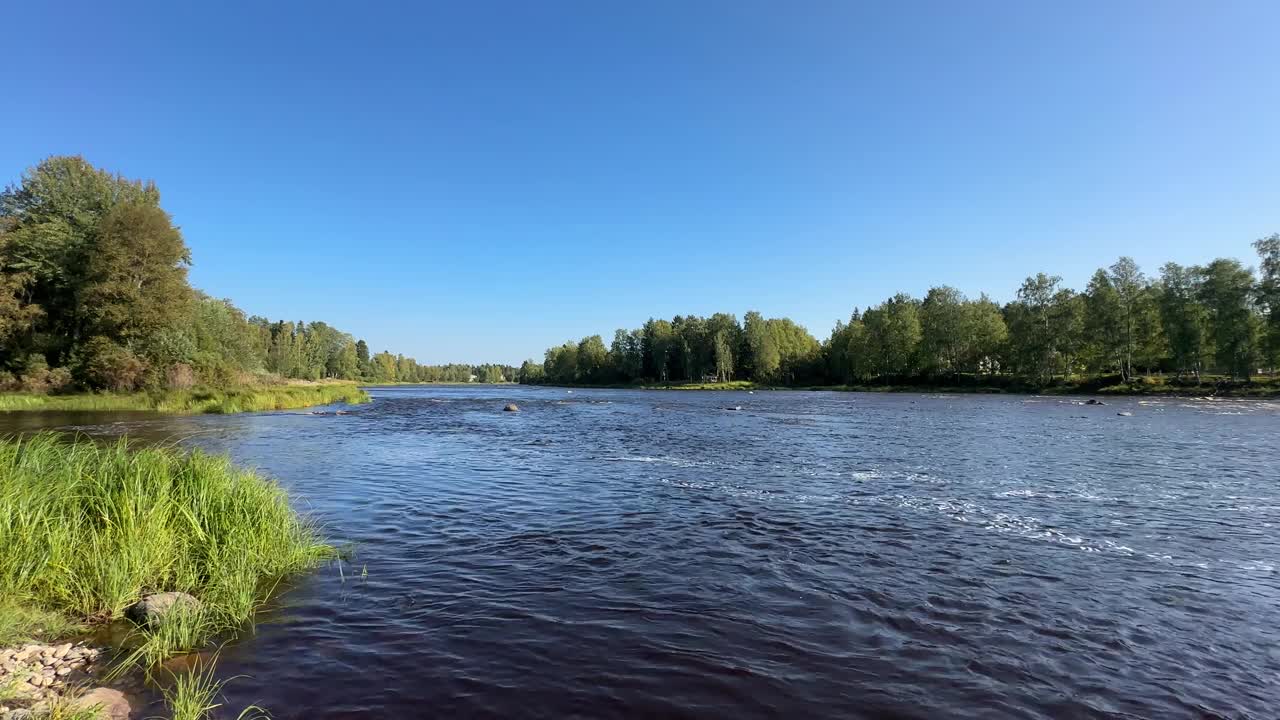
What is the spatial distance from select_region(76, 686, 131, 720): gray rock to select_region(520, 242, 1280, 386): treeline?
102572 millimetres

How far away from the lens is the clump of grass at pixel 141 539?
23.9 ft

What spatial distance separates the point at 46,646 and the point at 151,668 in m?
1.33

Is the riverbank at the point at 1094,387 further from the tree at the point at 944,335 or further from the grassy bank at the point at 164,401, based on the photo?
the grassy bank at the point at 164,401

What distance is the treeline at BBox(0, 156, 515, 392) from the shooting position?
47188mm

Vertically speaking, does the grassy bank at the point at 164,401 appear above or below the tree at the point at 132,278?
below

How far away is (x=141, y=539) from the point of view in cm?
823

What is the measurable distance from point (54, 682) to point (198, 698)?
1591 millimetres

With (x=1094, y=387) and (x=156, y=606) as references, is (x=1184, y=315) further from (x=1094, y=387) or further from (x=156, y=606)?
(x=156, y=606)

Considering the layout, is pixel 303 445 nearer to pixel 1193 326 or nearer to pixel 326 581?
pixel 326 581

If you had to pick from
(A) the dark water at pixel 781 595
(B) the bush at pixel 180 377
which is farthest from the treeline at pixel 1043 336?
(B) the bush at pixel 180 377

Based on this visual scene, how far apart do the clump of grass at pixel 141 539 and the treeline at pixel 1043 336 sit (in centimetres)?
10108

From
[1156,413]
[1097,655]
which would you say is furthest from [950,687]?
[1156,413]

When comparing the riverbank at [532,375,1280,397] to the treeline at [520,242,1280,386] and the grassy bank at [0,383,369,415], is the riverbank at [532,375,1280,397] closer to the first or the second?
the treeline at [520,242,1280,386]

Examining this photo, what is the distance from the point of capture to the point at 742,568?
34.9ft
